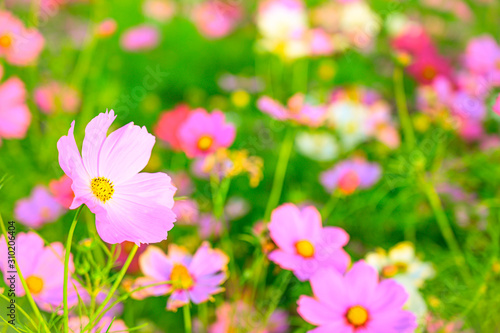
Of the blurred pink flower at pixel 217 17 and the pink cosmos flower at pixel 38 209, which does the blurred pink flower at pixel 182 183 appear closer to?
the pink cosmos flower at pixel 38 209

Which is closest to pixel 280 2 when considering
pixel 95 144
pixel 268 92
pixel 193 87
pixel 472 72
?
pixel 268 92

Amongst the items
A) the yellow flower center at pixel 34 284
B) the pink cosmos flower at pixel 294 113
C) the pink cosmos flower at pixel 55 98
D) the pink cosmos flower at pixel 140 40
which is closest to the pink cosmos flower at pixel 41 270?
the yellow flower center at pixel 34 284

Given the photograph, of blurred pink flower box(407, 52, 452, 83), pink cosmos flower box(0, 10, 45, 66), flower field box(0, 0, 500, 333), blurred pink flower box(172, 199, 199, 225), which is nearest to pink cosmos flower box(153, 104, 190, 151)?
flower field box(0, 0, 500, 333)

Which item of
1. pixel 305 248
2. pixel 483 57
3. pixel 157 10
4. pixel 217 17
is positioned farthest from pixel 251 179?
pixel 157 10

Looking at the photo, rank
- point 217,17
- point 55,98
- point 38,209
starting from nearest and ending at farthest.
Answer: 1. point 38,209
2. point 55,98
3. point 217,17

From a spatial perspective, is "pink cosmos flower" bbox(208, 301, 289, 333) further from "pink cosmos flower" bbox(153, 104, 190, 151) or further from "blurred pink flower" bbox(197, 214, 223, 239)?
"pink cosmos flower" bbox(153, 104, 190, 151)

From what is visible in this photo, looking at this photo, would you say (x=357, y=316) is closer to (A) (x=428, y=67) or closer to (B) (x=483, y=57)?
(B) (x=483, y=57)

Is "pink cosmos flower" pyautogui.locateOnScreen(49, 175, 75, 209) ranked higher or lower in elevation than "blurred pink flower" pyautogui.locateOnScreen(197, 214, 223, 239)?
higher
